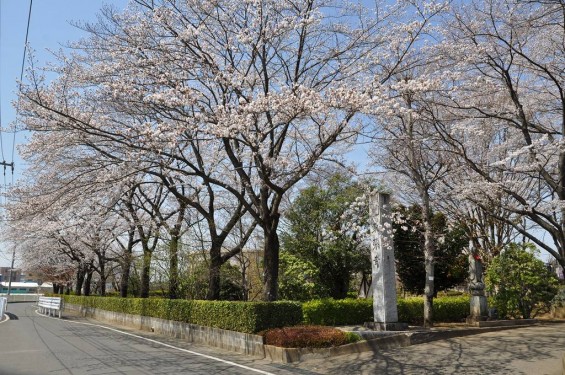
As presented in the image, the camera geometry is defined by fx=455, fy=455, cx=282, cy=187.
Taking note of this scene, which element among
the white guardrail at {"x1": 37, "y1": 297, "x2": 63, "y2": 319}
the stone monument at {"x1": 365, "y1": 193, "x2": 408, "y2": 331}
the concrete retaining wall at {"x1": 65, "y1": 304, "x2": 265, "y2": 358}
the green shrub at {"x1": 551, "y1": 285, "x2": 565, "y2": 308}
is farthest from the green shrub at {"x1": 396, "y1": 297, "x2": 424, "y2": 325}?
the white guardrail at {"x1": 37, "y1": 297, "x2": 63, "y2": 319}

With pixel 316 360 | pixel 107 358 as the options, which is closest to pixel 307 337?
pixel 316 360

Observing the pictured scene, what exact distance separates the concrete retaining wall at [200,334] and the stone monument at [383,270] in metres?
4.35

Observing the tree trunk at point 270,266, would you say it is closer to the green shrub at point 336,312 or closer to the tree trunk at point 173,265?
the green shrub at point 336,312

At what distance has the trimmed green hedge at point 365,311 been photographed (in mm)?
16594

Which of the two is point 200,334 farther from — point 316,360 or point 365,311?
point 365,311

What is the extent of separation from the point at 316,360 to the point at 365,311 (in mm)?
6956

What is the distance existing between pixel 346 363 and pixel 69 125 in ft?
29.5

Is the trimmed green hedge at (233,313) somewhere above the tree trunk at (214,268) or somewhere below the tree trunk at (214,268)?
below

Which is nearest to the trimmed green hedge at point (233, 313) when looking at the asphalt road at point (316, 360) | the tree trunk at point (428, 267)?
the asphalt road at point (316, 360)

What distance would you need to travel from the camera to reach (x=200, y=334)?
15.6 m

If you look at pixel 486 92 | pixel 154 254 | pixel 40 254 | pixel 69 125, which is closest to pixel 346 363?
pixel 486 92

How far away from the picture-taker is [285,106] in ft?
35.8

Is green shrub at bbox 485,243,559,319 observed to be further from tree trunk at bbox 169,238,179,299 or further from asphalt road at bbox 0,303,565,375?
tree trunk at bbox 169,238,179,299

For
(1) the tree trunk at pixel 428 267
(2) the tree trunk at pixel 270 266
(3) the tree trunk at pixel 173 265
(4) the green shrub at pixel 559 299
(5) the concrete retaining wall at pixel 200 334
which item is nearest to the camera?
(5) the concrete retaining wall at pixel 200 334
